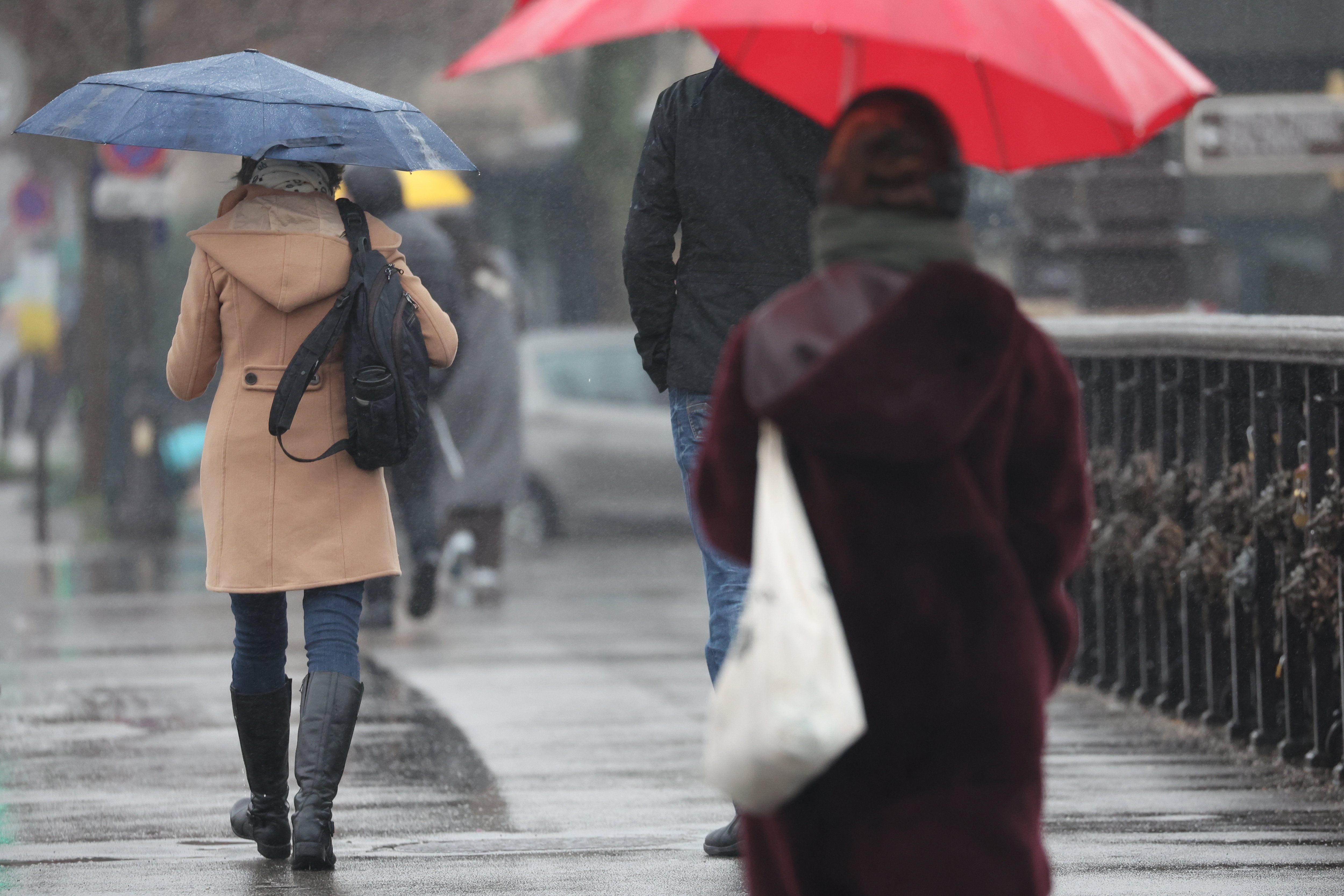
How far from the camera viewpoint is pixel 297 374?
16.3ft

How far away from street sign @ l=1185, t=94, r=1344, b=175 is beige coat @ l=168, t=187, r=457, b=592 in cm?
484

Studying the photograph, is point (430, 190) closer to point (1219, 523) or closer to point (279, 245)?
point (1219, 523)

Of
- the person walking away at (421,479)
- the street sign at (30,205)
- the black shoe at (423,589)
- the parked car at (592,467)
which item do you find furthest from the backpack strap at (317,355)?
the street sign at (30,205)

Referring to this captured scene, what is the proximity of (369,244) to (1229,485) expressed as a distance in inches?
113

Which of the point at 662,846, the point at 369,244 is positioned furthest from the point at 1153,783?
the point at 369,244

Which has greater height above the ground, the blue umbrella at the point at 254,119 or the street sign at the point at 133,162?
the blue umbrella at the point at 254,119

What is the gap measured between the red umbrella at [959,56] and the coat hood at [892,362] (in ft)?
1.40

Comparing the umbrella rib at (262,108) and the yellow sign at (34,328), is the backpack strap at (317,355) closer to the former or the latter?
the umbrella rib at (262,108)

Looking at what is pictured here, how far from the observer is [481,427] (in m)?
11.8

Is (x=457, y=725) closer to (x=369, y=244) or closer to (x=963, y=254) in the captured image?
(x=369, y=244)

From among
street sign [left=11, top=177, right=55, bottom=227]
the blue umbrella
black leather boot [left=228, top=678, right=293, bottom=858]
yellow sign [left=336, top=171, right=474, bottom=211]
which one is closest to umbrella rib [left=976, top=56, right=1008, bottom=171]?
the blue umbrella

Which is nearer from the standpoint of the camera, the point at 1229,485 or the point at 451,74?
the point at 451,74

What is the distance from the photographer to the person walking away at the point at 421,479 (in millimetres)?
9273

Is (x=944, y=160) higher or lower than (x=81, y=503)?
higher
